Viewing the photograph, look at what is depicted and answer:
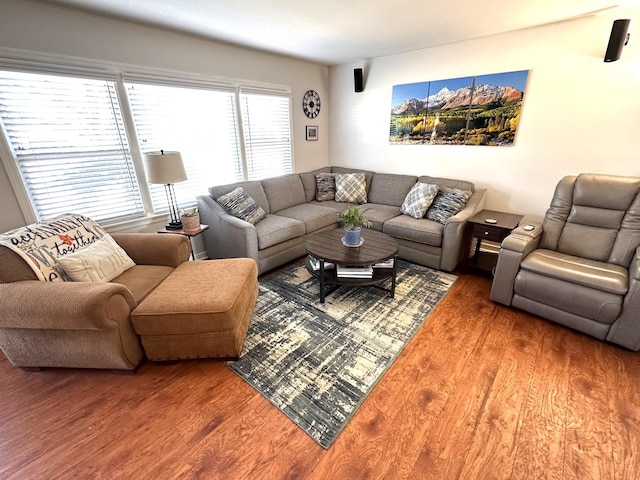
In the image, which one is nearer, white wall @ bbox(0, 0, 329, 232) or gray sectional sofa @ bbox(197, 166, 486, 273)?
white wall @ bbox(0, 0, 329, 232)

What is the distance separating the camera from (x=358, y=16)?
243 cm

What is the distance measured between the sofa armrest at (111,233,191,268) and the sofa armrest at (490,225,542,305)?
260 cm

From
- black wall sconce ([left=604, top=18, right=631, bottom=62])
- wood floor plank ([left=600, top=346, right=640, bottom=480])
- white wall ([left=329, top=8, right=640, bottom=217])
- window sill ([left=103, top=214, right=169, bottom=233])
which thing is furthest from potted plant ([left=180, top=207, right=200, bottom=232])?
black wall sconce ([left=604, top=18, right=631, bottom=62])

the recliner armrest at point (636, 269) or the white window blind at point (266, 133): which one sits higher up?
the white window blind at point (266, 133)

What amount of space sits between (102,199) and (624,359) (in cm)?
422

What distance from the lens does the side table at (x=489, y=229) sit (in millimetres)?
2771

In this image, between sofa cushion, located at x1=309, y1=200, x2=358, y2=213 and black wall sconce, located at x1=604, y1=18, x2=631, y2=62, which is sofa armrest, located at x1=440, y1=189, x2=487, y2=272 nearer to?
sofa cushion, located at x1=309, y1=200, x2=358, y2=213

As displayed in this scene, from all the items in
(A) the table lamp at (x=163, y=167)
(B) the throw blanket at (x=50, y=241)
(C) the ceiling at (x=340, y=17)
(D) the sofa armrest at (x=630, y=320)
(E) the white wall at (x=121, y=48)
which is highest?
A: (C) the ceiling at (x=340, y=17)

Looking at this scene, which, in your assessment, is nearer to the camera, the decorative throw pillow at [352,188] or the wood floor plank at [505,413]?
the wood floor plank at [505,413]

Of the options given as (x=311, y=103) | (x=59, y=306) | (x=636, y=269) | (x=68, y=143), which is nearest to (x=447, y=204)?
(x=636, y=269)

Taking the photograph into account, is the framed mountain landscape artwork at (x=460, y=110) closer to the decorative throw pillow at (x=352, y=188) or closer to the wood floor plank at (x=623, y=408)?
the decorative throw pillow at (x=352, y=188)

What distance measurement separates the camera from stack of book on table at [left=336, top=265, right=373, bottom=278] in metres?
2.46

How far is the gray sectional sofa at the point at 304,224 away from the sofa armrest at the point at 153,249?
2.10 ft

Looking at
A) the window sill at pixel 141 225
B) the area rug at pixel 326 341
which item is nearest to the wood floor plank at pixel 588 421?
the area rug at pixel 326 341
